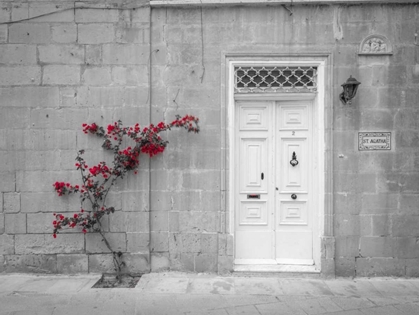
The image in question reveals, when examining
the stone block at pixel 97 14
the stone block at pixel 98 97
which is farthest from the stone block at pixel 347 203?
the stone block at pixel 97 14

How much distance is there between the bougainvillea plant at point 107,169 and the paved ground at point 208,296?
72 cm

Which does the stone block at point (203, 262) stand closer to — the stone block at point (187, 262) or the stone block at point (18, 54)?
the stone block at point (187, 262)

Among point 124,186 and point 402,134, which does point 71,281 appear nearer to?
point 124,186

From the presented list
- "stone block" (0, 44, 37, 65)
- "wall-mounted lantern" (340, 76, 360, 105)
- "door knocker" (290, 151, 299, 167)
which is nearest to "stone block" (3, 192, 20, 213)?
"stone block" (0, 44, 37, 65)

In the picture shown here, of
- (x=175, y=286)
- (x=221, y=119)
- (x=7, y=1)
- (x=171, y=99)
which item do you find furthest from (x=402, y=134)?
(x=7, y=1)

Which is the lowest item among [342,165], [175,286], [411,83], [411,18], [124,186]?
[175,286]

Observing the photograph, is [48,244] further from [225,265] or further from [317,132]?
[317,132]

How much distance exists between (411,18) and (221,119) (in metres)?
3.30

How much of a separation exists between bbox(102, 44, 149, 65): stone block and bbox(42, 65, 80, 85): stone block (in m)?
0.50

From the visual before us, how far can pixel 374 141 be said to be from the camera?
5.38 m

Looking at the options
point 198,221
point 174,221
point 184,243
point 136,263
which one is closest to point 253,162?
point 198,221

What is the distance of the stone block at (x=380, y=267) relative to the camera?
5.36 meters

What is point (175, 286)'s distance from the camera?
16.3ft

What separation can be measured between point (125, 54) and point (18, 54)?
5.41 ft
